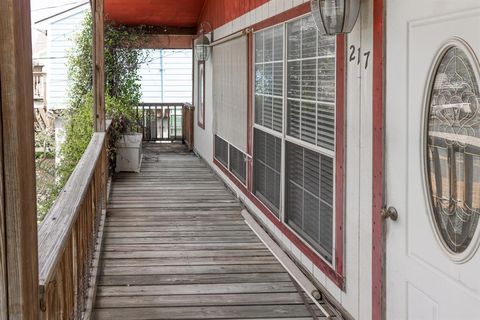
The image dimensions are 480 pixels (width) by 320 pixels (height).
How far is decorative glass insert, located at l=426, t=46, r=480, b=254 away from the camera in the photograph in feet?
6.94

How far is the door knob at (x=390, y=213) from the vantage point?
275cm

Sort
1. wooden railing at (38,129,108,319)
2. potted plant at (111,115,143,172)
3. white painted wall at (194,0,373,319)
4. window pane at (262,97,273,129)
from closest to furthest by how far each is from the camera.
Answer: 1. wooden railing at (38,129,108,319)
2. white painted wall at (194,0,373,319)
3. window pane at (262,97,273,129)
4. potted plant at (111,115,143,172)

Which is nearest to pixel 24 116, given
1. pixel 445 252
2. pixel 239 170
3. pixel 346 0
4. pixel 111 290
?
pixel 445 252

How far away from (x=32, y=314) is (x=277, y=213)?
3.85m

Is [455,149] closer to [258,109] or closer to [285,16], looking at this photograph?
[285,16]

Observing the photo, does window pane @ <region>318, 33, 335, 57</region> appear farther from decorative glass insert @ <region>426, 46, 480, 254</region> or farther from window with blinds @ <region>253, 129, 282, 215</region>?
decorative glass insert @ <region>426, 46, 480, 254</region>

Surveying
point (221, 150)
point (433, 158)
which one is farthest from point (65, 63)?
point (433, 158)

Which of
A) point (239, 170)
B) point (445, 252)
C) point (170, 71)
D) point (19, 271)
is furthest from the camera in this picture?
point (170, 71)

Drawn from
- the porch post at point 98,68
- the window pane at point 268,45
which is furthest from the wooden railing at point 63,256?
the porch post at point 98,68

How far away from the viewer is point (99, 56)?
652 centimetres

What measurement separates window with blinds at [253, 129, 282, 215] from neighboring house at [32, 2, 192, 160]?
5.09 m

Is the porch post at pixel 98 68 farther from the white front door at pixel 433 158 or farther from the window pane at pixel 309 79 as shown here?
the white front door at pixel 433 158

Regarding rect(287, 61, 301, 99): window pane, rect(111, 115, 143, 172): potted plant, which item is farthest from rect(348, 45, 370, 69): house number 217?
rect(111, 115, 143, 172): potted plant

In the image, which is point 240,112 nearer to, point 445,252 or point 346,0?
point 346,0
